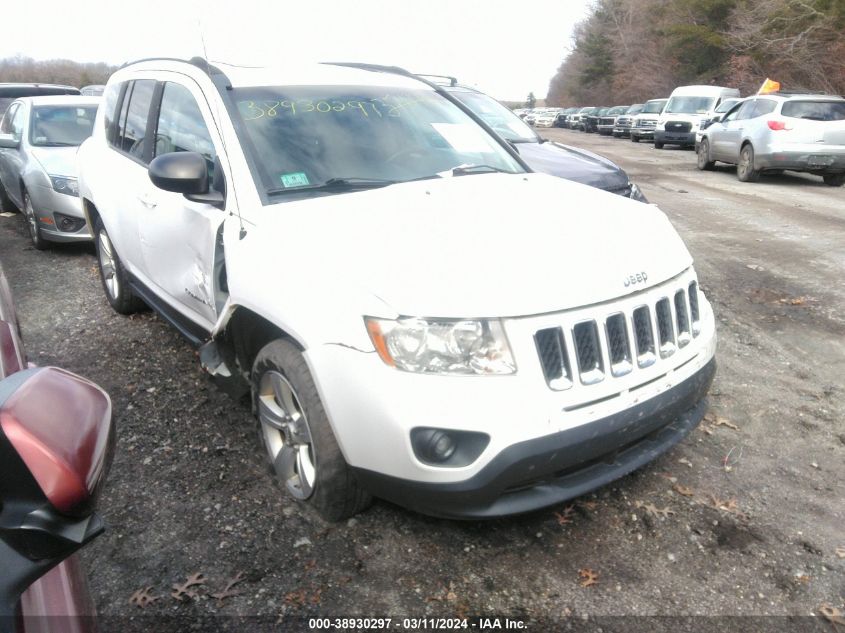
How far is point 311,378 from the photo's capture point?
103 inches

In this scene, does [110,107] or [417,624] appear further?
[110,107]

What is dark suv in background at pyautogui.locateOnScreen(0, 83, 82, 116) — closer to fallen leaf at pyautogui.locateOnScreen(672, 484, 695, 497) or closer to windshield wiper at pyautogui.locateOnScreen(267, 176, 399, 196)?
windshield wiper at pyautogui.locateOnScreen(267, 176, 399, 196)

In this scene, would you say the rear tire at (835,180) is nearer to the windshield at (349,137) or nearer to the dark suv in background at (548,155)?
the dark suv in background at (548,155)

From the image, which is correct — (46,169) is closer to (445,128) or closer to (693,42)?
(445,128)

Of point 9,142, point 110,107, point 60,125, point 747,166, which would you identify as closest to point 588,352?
point 110,107

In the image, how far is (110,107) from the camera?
200 inches

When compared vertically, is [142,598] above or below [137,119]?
below

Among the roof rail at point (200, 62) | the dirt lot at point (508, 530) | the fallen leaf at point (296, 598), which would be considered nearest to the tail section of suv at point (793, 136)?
the dirt lot at point (508, 530)

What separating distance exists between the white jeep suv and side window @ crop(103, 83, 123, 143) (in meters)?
1.29

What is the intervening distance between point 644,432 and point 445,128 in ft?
6.93

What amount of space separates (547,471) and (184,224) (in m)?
2.31

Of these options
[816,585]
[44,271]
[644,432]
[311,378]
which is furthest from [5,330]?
[44,271]

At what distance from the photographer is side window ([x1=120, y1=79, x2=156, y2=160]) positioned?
428 centimetres

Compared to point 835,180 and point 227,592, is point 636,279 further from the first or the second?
point 835,180
